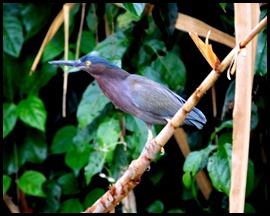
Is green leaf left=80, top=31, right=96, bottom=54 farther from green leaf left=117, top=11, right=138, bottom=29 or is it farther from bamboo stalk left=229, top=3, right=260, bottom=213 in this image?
bamboo stalk left=229, top=3, right=260, bottom=213

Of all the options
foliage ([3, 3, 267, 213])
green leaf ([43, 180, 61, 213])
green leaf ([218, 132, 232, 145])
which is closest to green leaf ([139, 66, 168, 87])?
foliage ([3, 3, 267, 213])

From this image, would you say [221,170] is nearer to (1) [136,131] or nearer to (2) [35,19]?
(1) [136,131]

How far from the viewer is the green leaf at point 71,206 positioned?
211cm

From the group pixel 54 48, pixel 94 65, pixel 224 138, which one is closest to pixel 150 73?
pixel 224 138

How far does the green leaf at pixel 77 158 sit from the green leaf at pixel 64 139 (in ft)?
0.16

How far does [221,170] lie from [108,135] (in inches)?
15.3

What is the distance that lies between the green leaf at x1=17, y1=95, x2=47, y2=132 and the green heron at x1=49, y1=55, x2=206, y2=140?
1063 mm

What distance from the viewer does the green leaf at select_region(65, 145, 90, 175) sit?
6.51 ft

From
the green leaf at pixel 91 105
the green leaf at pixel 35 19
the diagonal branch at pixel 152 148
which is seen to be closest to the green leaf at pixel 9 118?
the green leaf at pixel 35 19

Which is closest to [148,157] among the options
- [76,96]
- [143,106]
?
[143,106]

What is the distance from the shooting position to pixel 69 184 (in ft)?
7.19

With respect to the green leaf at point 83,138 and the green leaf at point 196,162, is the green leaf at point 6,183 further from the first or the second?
the green leaf at point 196,162

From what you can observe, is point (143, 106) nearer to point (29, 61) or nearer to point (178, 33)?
point (178, 33)

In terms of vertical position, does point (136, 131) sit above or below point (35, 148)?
above
